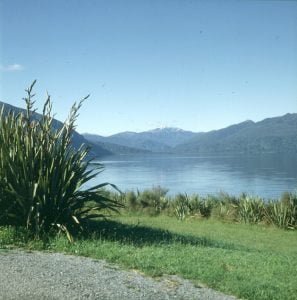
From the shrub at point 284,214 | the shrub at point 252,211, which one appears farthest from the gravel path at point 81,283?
the shrub at point 252,211

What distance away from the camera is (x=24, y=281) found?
19.1 ft

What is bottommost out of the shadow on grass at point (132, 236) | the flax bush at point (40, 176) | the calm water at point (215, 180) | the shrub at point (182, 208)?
the calm water at point (215, 180)

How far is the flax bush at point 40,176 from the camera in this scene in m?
9.51

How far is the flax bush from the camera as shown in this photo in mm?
9508

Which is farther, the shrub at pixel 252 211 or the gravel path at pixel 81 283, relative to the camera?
the shrub at pixel 252 211

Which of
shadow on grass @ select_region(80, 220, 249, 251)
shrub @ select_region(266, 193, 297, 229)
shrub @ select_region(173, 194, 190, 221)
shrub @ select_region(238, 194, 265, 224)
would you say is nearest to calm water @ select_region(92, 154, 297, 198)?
shrub @ select_region(173, 194, 190, 221)

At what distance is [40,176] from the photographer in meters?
9.38

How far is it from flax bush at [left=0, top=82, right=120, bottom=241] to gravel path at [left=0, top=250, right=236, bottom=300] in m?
2.56

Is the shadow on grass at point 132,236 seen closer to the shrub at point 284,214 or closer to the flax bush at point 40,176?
the flax bush at point 40,176

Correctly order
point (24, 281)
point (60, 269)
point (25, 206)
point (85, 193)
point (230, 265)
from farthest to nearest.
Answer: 1. point (85, 193)
2. point (25, 206)
3. point (230, 265)
4. point (60, 269)
5. point (24, 281)

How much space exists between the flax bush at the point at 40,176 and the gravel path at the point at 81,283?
8.41ft

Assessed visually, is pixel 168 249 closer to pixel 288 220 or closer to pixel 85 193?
pixel 85 193

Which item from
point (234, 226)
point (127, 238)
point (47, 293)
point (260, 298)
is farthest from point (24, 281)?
point (234, 226)

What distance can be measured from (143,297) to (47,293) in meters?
1.06
